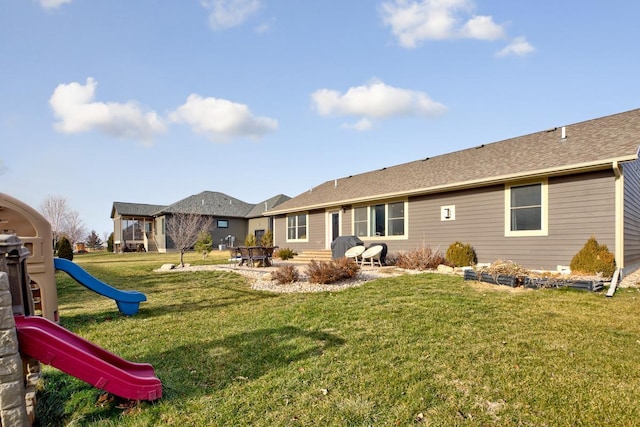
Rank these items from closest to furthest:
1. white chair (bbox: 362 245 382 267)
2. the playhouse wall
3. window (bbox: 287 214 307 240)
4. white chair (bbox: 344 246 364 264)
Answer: the playhouse wall, white chair (bbox: 362 245 382 267), white chair (bbox: 344 246 364 264), window (bbox: 287 214 307 240)

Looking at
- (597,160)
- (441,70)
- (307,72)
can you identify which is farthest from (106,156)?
(597,160)

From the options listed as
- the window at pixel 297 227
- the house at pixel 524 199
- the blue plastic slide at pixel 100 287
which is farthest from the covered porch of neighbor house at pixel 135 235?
the blue plastic slide at pixel 100 287

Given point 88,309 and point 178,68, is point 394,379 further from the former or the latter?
point 178,68

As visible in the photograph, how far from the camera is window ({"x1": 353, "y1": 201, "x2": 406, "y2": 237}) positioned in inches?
550

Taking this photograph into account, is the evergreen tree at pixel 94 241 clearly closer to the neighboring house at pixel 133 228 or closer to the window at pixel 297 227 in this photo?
the neighboring house at pixel 133 228

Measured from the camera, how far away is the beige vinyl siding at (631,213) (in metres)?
8.87

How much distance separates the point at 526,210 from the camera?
10.2 m

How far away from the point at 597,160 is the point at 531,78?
15.9ft

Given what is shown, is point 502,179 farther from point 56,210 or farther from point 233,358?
point 56,210

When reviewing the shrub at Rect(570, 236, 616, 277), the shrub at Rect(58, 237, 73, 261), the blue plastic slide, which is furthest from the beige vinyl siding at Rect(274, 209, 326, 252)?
the blue plastic slide

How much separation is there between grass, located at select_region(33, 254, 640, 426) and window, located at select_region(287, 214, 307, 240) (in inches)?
511

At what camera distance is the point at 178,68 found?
1084cm

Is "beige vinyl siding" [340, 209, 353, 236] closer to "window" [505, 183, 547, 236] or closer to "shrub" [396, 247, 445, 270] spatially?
"shrub" [396, 247, 445, 270]

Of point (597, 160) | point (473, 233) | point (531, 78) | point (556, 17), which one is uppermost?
point (556, 17)
